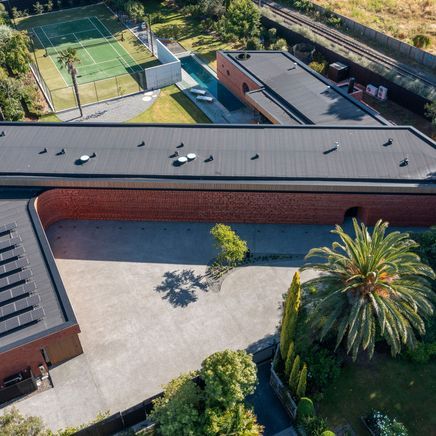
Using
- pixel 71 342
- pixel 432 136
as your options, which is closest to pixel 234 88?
pixel 432 136

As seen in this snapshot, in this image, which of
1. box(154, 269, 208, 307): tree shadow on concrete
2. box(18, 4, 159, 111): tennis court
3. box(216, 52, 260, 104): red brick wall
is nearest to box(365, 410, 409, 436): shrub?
box(154, 269, 208, 307): tree shadow on concrete

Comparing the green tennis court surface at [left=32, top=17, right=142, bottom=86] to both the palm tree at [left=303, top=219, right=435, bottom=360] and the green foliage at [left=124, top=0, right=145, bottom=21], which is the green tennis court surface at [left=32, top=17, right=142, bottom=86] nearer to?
the green foliage at [left=124, top=0, right=145, bottom=21]

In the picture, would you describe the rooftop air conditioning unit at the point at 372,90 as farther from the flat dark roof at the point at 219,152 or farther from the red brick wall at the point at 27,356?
the red brick wall at the point at 27,356

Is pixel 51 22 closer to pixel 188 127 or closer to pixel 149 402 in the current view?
pixel 188 127

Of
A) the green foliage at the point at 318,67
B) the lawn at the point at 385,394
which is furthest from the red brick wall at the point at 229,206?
the green foliage at the point at 318,67

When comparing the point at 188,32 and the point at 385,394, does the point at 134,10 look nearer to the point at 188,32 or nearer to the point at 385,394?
the point at 188,32

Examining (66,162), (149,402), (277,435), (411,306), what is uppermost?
(66,162)

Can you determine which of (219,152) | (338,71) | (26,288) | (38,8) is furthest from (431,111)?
(38,8)
